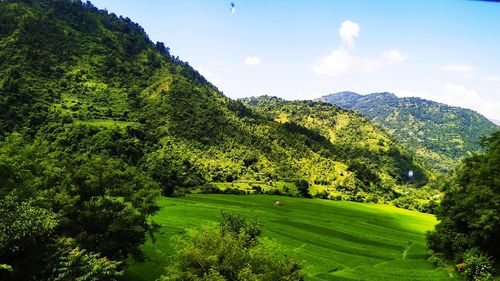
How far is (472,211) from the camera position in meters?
58.4

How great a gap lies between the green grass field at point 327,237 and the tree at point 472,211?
462cm

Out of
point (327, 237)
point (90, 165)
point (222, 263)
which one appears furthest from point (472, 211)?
point (90, 165)

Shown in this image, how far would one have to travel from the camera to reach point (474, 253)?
54031 mm

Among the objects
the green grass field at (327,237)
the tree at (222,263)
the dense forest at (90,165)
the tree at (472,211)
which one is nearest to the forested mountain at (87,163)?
the dense forest at (90,165)

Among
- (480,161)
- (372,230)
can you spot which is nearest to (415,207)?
(372,230)

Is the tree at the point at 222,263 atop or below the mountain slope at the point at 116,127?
below

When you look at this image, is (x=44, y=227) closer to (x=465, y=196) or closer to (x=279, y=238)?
(x=279, y=238)

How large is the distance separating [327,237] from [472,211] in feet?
81.6

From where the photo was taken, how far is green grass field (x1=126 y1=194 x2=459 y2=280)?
53562mm

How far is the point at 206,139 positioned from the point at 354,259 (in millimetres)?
132392

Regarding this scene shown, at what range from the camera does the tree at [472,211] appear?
54000mm

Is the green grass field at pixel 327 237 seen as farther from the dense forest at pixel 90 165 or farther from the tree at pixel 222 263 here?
the dense forest at pixel 90 165

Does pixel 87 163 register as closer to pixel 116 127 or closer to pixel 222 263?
pixel 222 263

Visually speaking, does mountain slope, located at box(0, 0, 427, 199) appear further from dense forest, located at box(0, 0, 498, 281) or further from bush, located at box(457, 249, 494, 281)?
bush, located at box(457, 249, 494, 281)
